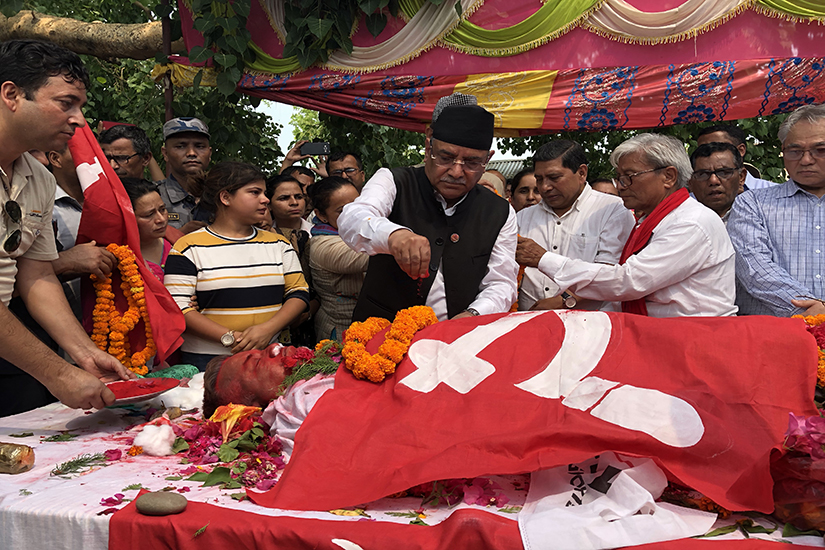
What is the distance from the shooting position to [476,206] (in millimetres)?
3525

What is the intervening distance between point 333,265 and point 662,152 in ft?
6.77

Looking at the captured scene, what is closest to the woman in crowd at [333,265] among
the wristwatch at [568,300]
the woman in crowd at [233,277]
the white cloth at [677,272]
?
the woman in crowd at [233,277]

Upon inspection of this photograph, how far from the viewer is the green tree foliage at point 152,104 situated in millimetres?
7195

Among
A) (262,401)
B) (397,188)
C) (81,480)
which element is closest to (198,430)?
(262,401)

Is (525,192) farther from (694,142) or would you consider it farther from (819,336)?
(694,142)

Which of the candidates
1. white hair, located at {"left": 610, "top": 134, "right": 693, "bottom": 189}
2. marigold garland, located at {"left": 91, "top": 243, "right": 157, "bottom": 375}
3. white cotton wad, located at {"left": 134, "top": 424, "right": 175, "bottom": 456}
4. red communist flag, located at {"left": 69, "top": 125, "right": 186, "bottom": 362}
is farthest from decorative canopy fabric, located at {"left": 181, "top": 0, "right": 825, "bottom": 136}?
white cotton wad, located at {"left": 134, "top": 424, "right": 175, "bottom": 456}

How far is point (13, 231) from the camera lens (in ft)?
9.30

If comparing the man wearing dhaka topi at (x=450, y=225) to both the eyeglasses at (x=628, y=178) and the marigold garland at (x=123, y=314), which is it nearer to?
the eyeglasses at (x=628, y=178)

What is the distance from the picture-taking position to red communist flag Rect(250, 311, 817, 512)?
7.16 ft

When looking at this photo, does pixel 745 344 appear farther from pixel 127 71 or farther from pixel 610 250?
pixel 127 71

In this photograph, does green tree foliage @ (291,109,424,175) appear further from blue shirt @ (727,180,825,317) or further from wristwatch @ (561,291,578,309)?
blue shirt @ (727,180,825,317)

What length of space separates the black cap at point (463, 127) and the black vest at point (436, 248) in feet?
1.14

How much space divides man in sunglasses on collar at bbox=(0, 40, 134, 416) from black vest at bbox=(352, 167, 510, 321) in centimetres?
132

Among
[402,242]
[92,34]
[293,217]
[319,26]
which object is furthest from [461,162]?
[92,34]
